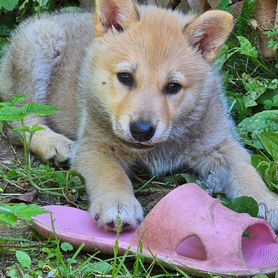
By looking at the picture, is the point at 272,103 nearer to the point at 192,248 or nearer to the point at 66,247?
the point at 192,248

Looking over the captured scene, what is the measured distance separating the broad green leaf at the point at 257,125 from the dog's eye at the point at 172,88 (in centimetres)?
86

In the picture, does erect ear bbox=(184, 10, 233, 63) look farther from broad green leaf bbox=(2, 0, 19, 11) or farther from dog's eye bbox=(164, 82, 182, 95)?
broad green leaf bbox=(2, 0, 19, 11)

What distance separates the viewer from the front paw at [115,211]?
311cm

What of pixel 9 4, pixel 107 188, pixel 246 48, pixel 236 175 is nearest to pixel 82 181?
pixel 107 188

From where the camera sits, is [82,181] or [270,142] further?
[270,142]

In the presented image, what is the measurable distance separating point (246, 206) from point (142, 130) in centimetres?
62

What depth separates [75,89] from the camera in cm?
453

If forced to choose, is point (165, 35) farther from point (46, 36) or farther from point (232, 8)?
point (232, 8)

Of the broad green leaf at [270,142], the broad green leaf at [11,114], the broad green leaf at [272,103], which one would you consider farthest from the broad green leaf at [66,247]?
the broad green leaf at [272,103]

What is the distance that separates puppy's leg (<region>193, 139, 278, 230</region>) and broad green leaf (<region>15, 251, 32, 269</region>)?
3.90ft

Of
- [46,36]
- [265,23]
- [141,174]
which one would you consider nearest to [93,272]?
[141,174]

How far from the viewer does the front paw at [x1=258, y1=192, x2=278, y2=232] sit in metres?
3.39

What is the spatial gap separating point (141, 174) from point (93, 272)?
1.30 metres

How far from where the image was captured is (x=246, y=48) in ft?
16.5
